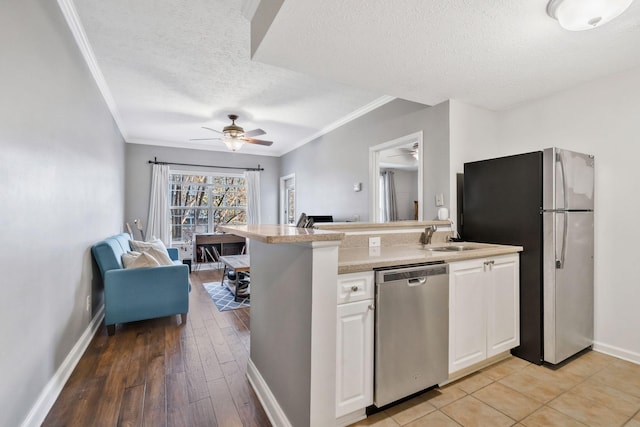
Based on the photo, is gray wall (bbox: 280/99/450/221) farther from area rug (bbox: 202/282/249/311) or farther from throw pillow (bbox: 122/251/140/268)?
throw pillow (bbox: 122/251/140/268)

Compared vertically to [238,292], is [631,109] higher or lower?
higher

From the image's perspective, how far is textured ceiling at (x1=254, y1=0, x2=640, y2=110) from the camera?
1.69 metres

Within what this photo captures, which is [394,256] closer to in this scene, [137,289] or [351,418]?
[351,418]

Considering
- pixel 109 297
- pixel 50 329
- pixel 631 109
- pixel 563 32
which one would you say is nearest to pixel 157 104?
pixel 109 297

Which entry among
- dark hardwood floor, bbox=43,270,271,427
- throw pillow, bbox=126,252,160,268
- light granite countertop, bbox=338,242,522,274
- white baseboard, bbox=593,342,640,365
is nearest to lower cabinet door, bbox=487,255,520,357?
light granite countertop, bbox=338,242,522,274

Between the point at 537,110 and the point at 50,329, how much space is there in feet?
14.9

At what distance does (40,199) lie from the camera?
1743 mm

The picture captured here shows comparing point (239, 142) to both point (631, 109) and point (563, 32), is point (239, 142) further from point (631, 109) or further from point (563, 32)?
point (631, 109)

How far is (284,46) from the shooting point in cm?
203

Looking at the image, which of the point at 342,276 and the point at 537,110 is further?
the point at 537,110

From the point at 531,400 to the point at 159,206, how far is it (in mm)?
6494

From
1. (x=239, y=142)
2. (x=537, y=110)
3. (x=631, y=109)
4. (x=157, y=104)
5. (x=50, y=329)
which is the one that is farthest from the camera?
(x=239, y=142)

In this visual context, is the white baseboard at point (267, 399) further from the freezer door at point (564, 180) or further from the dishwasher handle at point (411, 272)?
the freezer door at point (564, 180)

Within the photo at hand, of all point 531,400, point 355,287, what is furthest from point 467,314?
point 355,287
